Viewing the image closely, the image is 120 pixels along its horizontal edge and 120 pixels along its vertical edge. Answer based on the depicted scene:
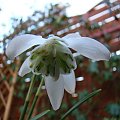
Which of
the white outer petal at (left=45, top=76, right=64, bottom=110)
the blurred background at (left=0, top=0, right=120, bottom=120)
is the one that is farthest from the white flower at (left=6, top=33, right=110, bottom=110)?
the blurred background at (left=0, top=0, right=120, bottom=120)

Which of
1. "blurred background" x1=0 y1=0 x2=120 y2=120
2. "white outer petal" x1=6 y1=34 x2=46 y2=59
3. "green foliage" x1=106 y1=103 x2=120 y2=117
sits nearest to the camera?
"white outer petal" x1=6 y1=34 x2=46 y2=59

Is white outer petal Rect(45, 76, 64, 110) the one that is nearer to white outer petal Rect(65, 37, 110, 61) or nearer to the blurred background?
white outer petal Rect(65, 37, 110, 61)

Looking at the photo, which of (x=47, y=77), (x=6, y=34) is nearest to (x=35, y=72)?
(x=47, y=77)

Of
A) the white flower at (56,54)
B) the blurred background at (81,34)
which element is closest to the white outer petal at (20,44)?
the white flower at (56,54)

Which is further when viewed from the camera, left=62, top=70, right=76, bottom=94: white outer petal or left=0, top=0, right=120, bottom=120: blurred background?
left=0, top=0, right=120, bottom=120: blurred background

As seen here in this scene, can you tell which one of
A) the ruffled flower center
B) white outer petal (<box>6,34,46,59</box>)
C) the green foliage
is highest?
white outer petal (<box>6,34,46,59</box>)

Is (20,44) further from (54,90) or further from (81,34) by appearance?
(81,34)

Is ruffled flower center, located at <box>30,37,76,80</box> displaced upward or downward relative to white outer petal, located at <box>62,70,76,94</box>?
upward

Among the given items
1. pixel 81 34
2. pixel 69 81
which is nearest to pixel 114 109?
pixel 81 34
